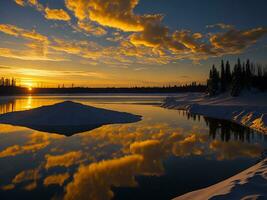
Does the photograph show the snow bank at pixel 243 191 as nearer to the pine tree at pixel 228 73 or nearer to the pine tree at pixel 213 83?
the pine tree at pixel 213 83

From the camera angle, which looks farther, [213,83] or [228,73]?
[228,73]

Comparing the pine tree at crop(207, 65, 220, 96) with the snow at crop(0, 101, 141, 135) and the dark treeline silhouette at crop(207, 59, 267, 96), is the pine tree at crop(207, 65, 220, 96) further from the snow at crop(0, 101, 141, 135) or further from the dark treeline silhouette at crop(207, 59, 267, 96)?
the snow at crop(0, 101, 141, 135)

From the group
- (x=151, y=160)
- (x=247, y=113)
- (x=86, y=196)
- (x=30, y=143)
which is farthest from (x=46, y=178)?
(x=247, y=113)

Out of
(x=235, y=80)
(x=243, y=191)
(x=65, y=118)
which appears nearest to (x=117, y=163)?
(x=243, y=191)

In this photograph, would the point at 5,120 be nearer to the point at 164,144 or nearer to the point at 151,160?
the point at 164,144

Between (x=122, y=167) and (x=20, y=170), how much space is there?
517cm

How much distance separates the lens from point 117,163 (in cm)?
1386

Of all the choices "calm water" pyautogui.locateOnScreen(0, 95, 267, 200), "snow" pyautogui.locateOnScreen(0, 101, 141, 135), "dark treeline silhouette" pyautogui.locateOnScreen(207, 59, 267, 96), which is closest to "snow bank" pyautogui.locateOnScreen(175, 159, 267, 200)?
"calm water" pyautogui.locateOnScreen(0, 95, 267, 200)

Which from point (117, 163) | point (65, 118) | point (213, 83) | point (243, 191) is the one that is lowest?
point (117, 163)

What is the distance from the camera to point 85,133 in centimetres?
2419

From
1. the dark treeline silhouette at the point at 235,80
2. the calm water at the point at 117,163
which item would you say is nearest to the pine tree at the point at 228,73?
the dark treeline silhouette at the point at 235,80

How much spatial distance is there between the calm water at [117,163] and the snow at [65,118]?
22.9 ft

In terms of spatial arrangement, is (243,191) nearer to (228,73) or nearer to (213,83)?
(213,83)

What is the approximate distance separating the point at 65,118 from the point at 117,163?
19.4 metres
